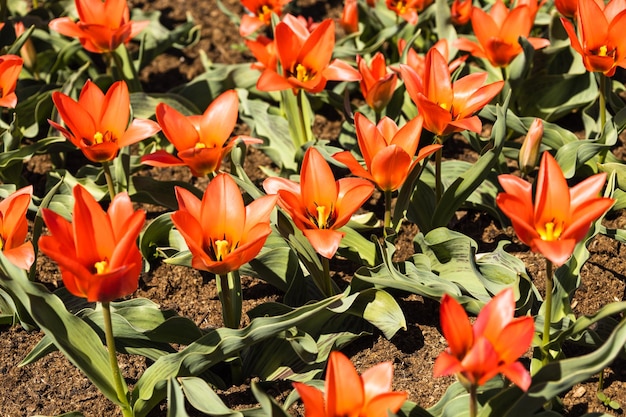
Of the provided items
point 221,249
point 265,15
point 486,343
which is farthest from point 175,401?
point 265,15

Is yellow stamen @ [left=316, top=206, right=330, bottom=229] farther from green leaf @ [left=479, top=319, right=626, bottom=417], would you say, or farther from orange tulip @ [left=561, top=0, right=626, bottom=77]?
orange tulip @ [left=561, top=0, right=626, bottom=77]

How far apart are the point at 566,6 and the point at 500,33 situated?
33 centimetres

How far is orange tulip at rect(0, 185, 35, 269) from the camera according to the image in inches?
98.6

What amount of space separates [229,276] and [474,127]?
0.86 meters

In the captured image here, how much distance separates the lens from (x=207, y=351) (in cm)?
243

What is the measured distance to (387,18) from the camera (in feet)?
14.3

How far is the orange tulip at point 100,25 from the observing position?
136 inches

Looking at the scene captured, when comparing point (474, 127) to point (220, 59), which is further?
point (220, 59)

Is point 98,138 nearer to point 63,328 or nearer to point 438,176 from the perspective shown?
point 63,328

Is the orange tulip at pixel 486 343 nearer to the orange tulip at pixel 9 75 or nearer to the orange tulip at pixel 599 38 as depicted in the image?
the orange tulip at pixel 599 38

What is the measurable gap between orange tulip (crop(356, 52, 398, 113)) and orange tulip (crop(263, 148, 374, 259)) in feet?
2.46

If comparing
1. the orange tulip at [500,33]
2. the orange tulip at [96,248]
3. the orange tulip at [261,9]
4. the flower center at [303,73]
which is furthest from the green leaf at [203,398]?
the orange tulip at [261,9]

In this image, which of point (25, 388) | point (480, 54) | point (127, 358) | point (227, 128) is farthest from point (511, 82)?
point (25, 388)

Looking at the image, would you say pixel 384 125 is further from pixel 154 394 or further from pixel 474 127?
pixel 154 394
